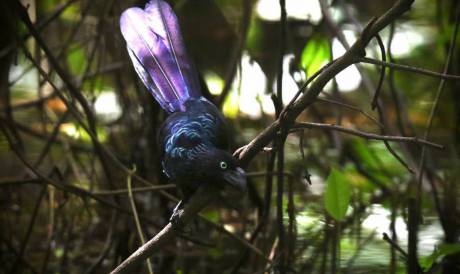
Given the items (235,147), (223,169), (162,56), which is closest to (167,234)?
(223,169)

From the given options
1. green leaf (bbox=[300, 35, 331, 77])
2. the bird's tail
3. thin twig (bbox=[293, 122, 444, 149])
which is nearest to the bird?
the bird's tail

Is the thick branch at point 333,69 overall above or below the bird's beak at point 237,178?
above

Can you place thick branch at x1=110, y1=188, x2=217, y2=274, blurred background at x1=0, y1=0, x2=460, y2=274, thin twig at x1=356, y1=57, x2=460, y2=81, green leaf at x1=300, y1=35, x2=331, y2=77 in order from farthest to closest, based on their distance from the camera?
1. green leaf at x1=300, y1=35, x2=331, y2=77
2. blurred background at x1=0, y1=0, x2=460, y2=274
3. thick branch at x1=110, y1=188, x2=217, y2=274
4. thin twig at x1=356, y1=57, x2=460, y2=81

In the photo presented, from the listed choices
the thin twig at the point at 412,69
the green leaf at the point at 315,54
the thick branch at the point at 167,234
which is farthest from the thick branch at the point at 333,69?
the green leaf at the point at 315,54

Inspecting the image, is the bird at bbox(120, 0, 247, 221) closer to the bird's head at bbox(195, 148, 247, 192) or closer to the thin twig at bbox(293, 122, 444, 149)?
the bird's head at bbox(195, 148, 247, 192)

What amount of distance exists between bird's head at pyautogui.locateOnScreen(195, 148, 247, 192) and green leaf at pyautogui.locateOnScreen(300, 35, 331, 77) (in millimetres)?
1328

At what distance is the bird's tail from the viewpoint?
75.2 inches

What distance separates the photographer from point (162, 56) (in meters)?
1.92

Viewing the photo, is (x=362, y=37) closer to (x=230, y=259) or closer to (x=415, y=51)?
(x=230, y=259)

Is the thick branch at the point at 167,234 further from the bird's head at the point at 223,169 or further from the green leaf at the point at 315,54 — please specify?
the green leaf at the point at 315,54

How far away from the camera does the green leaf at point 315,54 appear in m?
2.94

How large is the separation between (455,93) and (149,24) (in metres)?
1.69

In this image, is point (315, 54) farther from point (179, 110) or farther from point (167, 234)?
point (167, 234)

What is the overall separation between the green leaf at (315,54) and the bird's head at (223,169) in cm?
133
